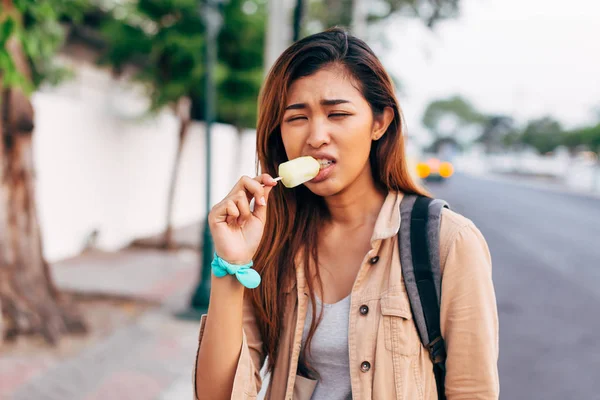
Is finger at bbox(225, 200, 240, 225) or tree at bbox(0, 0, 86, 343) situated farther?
tree at bbox(0, 0, 86, 343)

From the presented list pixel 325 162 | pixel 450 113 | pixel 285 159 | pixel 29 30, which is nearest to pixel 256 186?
pixel 325 162

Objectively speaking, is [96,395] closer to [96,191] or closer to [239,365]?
[239,365]

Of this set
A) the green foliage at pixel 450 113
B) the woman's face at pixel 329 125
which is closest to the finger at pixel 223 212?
the woman's face at pixel 329 125

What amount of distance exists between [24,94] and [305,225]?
4100 mm

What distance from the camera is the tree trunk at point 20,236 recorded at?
16.5ft

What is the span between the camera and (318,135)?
1.75m

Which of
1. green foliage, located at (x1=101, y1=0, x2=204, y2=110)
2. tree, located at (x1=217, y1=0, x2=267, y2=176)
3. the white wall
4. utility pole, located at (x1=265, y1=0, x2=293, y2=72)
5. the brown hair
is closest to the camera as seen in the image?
the brown hair

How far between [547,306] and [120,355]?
5352mm

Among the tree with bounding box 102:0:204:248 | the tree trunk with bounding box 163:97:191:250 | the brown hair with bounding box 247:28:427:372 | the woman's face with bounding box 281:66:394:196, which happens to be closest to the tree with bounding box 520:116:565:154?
the tree trunk with bounding box 163:97:191:250

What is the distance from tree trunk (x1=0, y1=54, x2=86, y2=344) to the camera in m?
5.02

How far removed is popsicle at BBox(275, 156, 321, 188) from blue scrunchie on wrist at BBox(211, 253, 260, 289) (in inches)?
11.9

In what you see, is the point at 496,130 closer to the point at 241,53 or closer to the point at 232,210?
the point at 241,53

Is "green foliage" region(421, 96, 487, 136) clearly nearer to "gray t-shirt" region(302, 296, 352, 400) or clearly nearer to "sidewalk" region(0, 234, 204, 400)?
"sidewalk" region(0, 234, 204, 400)

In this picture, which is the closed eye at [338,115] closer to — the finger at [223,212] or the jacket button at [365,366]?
the finger at [223,212]
